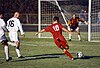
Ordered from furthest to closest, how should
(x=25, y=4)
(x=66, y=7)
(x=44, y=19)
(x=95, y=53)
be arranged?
(x=25, y=4)
(x=66, y=7)
(x=44, y=19)
(x=95, y=53)

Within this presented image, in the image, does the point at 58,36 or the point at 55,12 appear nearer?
the point at 58,36

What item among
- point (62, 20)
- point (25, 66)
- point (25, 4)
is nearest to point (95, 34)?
point (62, 20)

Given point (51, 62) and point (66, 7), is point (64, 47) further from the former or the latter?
point (66, 7)

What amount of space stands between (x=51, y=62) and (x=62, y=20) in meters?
16.5

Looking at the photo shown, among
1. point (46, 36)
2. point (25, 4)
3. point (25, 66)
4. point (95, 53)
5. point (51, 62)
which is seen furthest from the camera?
point (25, 4)

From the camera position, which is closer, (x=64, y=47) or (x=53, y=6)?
(x=64, y=47)

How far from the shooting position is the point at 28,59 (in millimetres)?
16031

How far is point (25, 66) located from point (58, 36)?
7.63 ft

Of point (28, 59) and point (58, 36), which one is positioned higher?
point (58, 36)

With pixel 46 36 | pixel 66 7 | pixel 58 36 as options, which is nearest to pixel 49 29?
pixel 58 36

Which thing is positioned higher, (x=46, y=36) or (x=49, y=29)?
(x=49, y=29)

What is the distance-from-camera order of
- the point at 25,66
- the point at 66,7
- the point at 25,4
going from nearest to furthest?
1. the point at 25,66
2. the point at 66,7
3. the point at 25,4

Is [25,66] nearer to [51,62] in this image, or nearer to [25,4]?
[51,62]

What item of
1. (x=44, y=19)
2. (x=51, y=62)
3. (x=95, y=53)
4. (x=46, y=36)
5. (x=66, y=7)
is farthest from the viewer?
(x=66, y=7)
